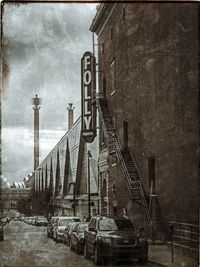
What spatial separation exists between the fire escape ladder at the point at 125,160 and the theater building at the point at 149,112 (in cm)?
2

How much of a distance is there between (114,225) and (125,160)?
1096mm

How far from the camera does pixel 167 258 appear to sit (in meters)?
7.04

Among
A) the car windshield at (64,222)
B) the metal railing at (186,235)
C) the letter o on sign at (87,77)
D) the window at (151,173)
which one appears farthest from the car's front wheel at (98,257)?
the letter o on sign at (87,77)

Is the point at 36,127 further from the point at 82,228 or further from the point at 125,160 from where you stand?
the point at 82,228

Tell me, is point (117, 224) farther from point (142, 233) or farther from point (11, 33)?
point (11, 33)

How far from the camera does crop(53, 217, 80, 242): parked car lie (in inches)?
301

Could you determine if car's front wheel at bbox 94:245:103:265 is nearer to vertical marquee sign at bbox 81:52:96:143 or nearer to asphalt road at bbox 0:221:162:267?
asphalt road at bbox 0:221:162:267

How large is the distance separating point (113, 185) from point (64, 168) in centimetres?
89

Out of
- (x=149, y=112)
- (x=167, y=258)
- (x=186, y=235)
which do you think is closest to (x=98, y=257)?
(x=167, y=258)

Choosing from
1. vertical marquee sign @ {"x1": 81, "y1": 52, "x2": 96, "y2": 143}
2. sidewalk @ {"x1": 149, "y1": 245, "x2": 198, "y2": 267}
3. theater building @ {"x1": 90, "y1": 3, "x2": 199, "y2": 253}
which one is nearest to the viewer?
sidewalk @ {"x1": 149, "y1": 245, "x2": 198, "y2": 267}

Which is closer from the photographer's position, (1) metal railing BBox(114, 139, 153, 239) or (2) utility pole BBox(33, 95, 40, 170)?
(1) metal railing BBox(114, 139, 153, 239)

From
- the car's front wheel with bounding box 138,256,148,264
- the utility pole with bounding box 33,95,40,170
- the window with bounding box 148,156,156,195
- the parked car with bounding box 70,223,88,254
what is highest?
the utility pole with bounding box 33,95,40,170

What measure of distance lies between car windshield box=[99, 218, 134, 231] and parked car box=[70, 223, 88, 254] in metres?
0.37


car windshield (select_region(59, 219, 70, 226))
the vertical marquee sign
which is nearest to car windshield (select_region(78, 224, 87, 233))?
car windshield (select_region(59, 219, 70, 226))
